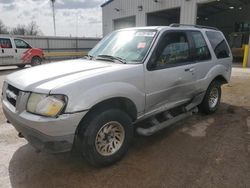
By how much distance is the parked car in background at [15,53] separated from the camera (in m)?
12.4

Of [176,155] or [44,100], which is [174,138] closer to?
[176,155]

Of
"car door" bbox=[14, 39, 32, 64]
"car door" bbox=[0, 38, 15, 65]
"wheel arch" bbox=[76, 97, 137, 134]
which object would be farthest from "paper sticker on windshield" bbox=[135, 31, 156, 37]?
Result: "car door" bbox=[14, 39, 32, 64]

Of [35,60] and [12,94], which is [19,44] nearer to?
[35,60]

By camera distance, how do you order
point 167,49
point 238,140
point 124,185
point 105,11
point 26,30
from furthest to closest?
point 26,30
point 105,11
point 238,140
point 167,49
point 124,185

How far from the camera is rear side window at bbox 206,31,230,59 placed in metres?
4.75

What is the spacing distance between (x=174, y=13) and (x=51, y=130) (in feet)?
73.5

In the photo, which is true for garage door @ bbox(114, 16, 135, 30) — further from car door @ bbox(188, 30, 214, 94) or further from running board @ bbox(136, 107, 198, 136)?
running board @ bbox(136, 107, 198, 136)

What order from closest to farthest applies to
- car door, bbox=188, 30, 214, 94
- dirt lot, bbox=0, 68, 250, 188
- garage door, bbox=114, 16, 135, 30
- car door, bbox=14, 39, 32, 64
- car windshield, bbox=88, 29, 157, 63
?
dirt lot, bbox=0, 68, 250, 188
car windshield, bbox=88, 29, 157, 63
car door, bbox=188, 30, 214, 94
car door, bbox=14, 39, 32, 64
garage door, bbox=114, 16, 135, 30

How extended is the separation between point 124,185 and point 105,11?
73.7 ft

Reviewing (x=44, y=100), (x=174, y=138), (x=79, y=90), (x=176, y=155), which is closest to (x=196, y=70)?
(x=174, y=138)

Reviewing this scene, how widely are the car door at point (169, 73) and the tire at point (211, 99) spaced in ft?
2.68

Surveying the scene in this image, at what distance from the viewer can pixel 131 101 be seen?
3123 mm

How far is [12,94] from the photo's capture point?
117 inches

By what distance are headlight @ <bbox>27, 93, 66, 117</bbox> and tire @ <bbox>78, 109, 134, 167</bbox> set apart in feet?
1.35
